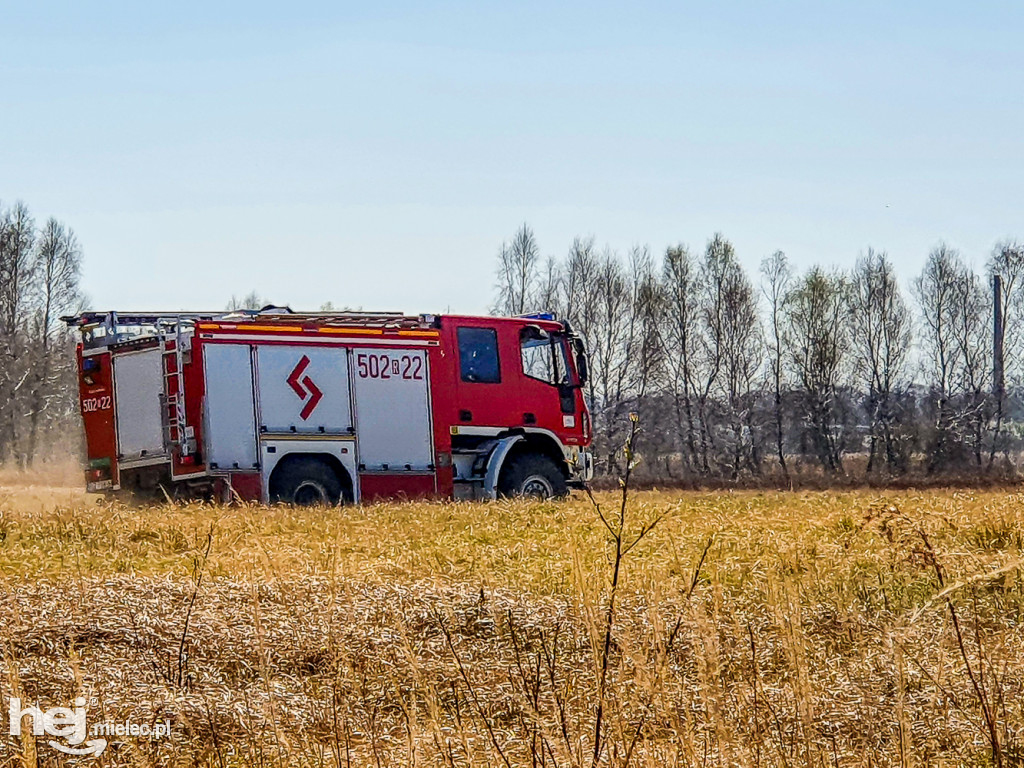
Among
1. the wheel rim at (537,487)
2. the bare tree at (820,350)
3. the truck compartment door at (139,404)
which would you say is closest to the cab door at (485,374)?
the wheel rim at (537,487)

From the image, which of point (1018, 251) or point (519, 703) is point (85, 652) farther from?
point (1018, 251)

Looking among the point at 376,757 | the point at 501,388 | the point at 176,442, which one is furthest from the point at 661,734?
the point at 501,388

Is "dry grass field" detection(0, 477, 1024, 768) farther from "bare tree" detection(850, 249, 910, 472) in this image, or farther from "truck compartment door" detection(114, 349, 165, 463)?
"bare tree" detection(850, 249, 910, 472)

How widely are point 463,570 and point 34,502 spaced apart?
11089 millimetres

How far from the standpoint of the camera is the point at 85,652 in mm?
6848

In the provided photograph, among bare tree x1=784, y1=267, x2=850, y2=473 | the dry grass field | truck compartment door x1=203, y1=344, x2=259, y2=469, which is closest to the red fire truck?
truck compartment door x1=203, y1=344, x2=259, y2=469

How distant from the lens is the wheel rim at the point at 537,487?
2006cm

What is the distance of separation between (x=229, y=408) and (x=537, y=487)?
15.8ft

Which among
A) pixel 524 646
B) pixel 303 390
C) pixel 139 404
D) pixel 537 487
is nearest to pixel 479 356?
pixel 537 487

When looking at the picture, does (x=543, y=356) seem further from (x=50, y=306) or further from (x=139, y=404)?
(x=50, y=306)

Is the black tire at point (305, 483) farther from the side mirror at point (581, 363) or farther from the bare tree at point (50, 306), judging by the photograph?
the bare tree at point (50, 306)

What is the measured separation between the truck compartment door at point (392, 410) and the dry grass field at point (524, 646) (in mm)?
7365

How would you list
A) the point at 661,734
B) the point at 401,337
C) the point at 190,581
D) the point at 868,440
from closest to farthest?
the point at 661,734, the point at 190,581, the point at 401,337, the point at 868,440

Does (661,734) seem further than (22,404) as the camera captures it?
No
